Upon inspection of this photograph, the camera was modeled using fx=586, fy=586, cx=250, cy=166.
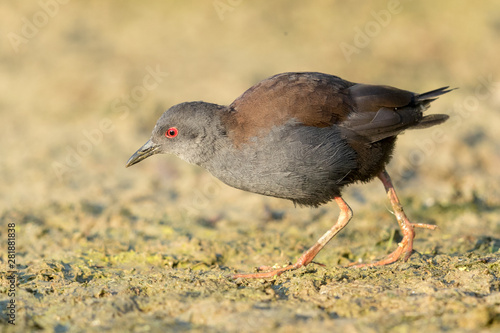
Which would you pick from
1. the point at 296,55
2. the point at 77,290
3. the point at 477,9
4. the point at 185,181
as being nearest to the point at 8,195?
the point at 185,181

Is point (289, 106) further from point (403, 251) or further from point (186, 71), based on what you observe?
point (186, 71)

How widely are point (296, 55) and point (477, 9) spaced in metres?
4.80

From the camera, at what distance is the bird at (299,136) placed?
5281mm

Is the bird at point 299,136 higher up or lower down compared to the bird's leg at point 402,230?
higher up

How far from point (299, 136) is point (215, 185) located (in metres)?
3.78

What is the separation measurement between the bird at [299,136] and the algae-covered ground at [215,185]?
75cm

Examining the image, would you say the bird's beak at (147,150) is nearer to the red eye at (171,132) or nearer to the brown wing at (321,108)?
the red eye at (171,132)

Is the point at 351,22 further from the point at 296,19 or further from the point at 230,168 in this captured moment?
the point at 230,168

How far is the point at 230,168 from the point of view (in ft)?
17.7

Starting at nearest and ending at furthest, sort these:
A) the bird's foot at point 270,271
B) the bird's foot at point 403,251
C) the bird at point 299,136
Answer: the bird's foot at point 270,271, the bird at point 299,136, the bird's foot at point 403,251

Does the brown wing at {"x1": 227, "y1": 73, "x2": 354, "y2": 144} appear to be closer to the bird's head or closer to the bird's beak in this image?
the bird's head

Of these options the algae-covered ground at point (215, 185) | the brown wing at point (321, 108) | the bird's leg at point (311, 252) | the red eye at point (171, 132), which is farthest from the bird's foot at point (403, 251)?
the red eye at point (171, 132)

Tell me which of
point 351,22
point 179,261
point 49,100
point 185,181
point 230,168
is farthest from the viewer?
point 351,22

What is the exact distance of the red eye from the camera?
573 cm
